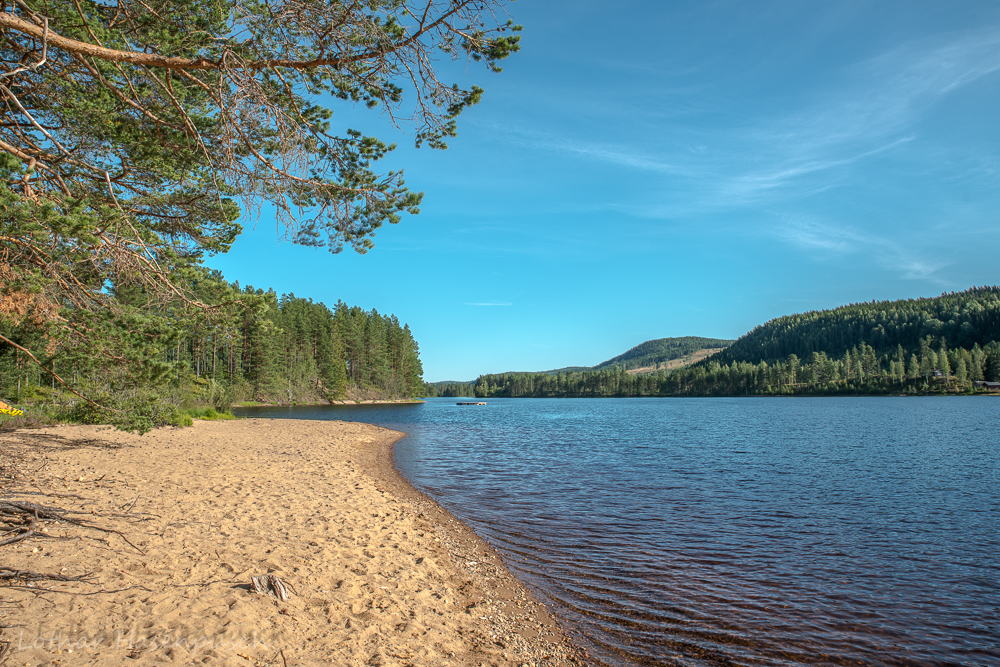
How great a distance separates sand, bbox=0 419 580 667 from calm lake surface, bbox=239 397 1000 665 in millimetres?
1218

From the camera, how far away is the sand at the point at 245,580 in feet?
13.9

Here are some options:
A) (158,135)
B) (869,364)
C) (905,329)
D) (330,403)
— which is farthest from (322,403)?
(905,329)

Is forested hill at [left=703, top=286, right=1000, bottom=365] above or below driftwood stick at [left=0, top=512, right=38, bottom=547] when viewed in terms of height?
above

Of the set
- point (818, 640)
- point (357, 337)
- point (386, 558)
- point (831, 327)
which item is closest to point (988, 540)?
point (818, 640)

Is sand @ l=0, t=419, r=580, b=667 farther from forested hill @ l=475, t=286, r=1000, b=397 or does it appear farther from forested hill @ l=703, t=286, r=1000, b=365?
forested hill @ l=703, t=286, r=1000, b=365

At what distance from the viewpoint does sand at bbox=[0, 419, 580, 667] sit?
4.22m

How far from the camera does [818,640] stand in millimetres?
6031

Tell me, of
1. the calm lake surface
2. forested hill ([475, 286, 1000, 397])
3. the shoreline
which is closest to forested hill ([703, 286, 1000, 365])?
forested hill ([475, 286, 1000, 397])

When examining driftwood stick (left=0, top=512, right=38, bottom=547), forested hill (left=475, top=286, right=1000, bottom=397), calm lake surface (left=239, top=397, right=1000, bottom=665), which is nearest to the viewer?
driftwood stick (left=0, top=512, right=38, bottom=547)

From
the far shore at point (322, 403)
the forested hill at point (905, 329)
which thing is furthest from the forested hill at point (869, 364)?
the far shore at point (322, 403)

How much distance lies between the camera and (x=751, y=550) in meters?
9.20

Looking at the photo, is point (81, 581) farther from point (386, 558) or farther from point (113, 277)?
point (113, 277)

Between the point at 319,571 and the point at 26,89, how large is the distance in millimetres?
8520

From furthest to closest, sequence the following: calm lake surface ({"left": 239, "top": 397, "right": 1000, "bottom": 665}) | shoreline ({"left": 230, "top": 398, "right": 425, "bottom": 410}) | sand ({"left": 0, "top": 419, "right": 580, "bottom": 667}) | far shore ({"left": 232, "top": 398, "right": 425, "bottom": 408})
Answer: far shore ({"left": 232, "top": 398, "right": 425, "bottom": 408}) < shoreline ({"left": 230, "top": 398, "right": 425, "bottom": 410}) < calm lake surface ({"left": 239, "top": 397, "right": 1000, "bottom": 665}) < sand ({"left": 0, "top": 419, "right": 580, "bottom": 667})
